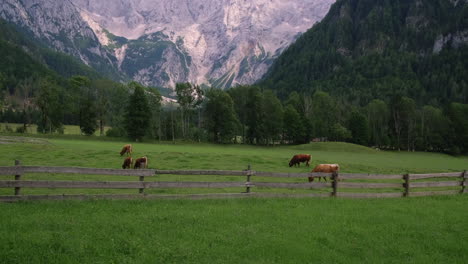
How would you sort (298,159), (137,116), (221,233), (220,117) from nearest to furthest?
(221,233) → (298,159) → (137,116) → (220,117)

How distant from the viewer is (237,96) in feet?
350

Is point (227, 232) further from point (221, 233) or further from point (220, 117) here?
point (220, 117)

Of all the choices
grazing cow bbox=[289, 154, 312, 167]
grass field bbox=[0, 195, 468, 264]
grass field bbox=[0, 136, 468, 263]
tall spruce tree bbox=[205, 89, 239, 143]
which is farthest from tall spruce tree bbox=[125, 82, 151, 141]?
grass field bbox=[0, 195, 468, 264]

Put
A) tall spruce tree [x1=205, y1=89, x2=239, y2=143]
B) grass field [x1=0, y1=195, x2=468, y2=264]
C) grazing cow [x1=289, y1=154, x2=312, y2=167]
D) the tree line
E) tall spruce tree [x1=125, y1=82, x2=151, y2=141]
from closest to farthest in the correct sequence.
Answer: grass field [x1=0, y1=195, x2=468, y2=264], grazing cow [x1=289, y1=154, x2=312, y2=167], tall spruce tree [x1=125, y1=82, x2=151, y2=141], the tree line, tall spruce tree [x1=205, y1=89, x2=239, y2=143]

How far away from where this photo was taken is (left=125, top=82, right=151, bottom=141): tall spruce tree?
8200 centimetres

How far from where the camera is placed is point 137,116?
A: 271ft

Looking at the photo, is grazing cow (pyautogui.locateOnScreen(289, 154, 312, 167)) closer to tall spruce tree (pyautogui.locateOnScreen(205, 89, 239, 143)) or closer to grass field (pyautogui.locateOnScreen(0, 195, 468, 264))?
grass field (pyautogui.locateOnScreen(0, 195, 468, 264))

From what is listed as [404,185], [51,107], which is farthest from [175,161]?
[51,107]

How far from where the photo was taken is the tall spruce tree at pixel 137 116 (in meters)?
82.0

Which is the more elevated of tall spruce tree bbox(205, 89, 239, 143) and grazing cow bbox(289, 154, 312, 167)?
tall spruce tree bbox(205, 89, 239, 143)

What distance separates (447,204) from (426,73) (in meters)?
217

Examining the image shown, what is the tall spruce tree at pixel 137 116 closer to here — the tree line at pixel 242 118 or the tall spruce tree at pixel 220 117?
the tree line at pixel 242 118

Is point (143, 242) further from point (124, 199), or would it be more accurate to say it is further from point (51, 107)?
point (51, 107)

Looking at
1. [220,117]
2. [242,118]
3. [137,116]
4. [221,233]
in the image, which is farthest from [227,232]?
[242,118]
